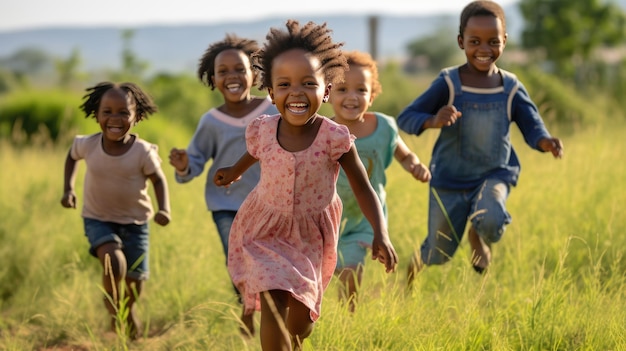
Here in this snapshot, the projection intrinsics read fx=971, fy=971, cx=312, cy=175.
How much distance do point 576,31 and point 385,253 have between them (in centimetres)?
2876

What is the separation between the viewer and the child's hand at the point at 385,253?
142 inches

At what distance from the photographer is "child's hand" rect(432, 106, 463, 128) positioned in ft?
16.0

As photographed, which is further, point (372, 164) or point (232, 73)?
point (232, 73)

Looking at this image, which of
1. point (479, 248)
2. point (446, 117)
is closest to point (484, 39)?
point (446, 117)

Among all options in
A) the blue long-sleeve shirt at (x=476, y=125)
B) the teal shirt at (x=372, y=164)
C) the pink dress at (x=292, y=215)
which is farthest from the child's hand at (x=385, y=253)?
the blue long-sleeve shirt at (x=476, y=125)

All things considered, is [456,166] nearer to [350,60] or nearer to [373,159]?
[373,159]

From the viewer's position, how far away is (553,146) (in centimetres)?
510

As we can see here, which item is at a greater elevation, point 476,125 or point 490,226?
point 476,125

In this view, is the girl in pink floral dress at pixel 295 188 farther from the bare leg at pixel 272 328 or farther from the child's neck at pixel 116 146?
the child's neck at pixel 116 146

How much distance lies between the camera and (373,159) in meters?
5.27

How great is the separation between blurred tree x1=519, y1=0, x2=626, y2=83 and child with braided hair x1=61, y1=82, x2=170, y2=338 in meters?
26.0

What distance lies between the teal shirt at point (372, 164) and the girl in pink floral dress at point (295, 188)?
1.23 meters

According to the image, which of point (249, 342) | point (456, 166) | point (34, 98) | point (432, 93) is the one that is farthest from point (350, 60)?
point (34, 98)

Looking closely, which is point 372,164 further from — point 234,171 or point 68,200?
point 68,200
